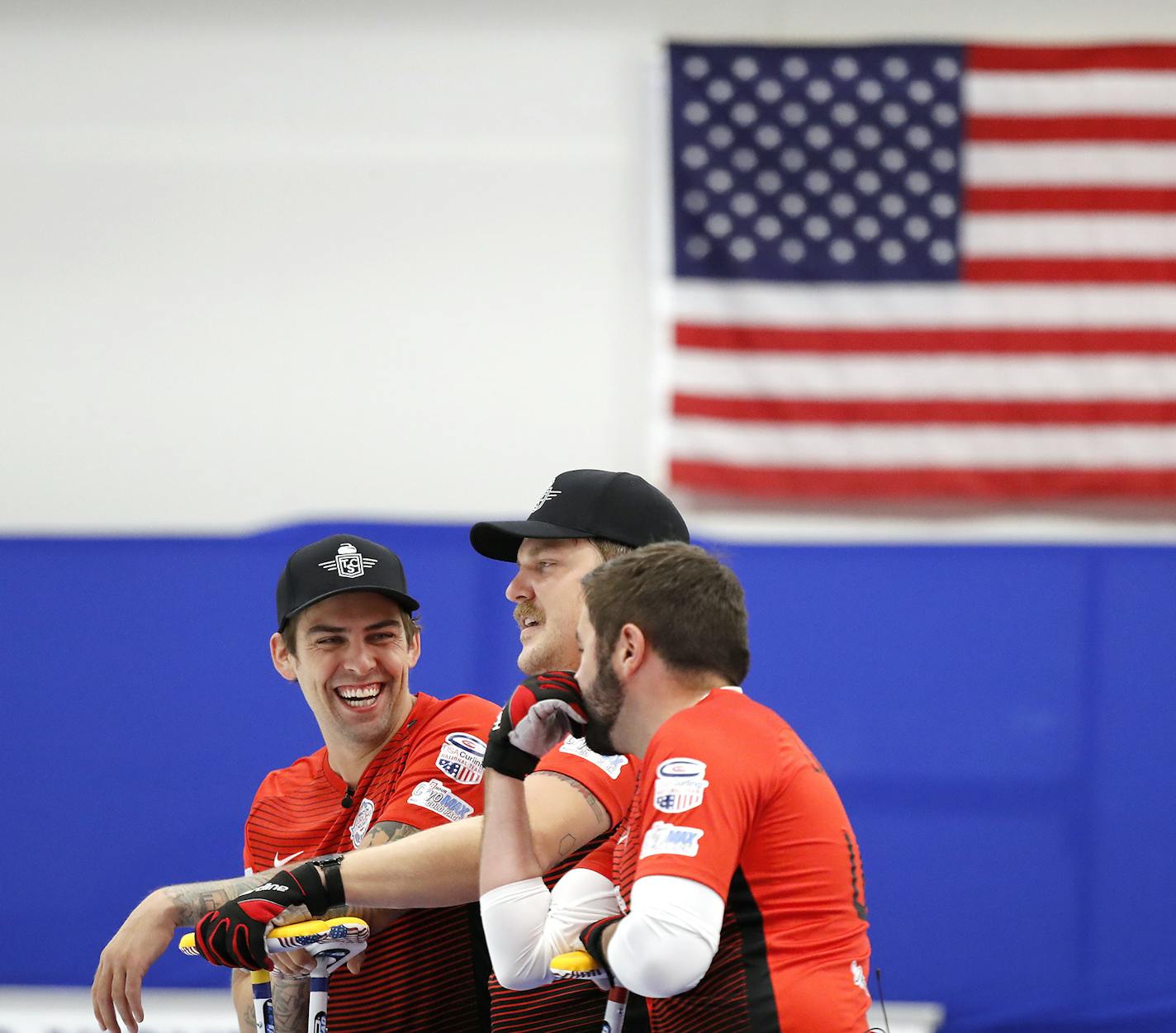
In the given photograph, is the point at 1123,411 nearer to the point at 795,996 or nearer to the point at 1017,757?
the point at 1017,757

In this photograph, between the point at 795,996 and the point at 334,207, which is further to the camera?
the point at 334,207

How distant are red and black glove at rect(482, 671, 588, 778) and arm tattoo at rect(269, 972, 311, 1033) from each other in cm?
61

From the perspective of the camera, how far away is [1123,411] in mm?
5781

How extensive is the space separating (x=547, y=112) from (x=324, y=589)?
4127 mm

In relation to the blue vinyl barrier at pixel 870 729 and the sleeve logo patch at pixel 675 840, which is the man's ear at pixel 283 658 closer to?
the sleeve logo patch at pixel 675 840

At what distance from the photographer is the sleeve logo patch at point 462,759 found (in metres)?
2.22

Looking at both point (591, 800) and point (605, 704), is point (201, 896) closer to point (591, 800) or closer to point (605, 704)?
point (591, 800)

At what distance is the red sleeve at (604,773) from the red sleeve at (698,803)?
442mm

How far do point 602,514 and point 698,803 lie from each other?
29.9 inches

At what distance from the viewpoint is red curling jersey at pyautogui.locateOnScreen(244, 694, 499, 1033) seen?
7.26 feet

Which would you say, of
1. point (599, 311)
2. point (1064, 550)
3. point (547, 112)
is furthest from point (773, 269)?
point (1064, 550)

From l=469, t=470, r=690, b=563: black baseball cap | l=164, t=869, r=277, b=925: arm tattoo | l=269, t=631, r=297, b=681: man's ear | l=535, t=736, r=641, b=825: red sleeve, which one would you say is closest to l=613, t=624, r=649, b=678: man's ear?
l=535, t=736, r=641, b=825: red sleeve

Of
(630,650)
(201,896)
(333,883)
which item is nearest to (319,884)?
(333,883)

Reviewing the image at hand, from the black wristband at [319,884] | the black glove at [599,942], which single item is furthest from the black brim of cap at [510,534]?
the black glove at [599,942]
